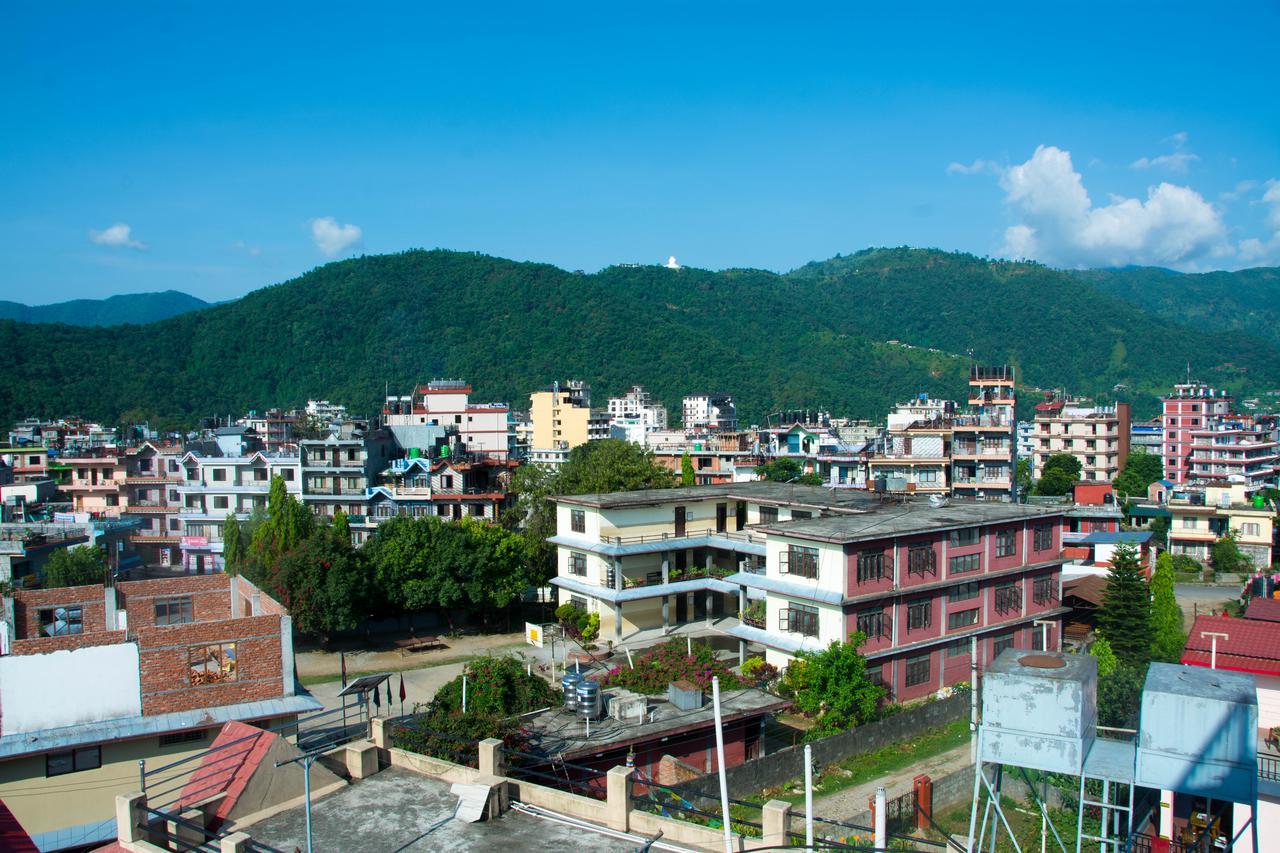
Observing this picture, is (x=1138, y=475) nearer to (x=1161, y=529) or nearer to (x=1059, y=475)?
(x=1059, y=475)

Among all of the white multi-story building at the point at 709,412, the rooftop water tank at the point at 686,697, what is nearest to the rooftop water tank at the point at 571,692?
the rooftop water tank at the point at 686,697

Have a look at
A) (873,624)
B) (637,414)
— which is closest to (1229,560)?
(873,624)

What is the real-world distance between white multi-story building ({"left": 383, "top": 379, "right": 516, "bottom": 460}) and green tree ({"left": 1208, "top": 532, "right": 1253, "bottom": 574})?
134ft

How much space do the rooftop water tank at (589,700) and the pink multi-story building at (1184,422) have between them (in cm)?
6249

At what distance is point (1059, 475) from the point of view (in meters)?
59.8

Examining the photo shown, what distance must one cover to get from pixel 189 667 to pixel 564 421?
7286 cm

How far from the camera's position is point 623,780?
10383 mm

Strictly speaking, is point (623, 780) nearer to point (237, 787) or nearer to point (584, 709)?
point (237, 787)

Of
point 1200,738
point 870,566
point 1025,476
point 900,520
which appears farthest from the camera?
point 1025,476

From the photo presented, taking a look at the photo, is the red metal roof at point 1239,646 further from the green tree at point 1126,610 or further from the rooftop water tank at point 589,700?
the rooftop water tank at point 589,700

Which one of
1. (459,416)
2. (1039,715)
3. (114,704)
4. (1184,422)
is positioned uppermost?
(459,416)

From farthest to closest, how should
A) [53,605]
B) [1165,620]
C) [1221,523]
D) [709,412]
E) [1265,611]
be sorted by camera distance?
[709,412] → [1221,523] → [1165,620] → [1265,611] → [53,605]

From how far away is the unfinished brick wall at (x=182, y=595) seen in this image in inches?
794

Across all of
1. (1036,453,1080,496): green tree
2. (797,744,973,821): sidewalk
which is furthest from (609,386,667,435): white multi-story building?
(797,744,973,821): sidewalk
